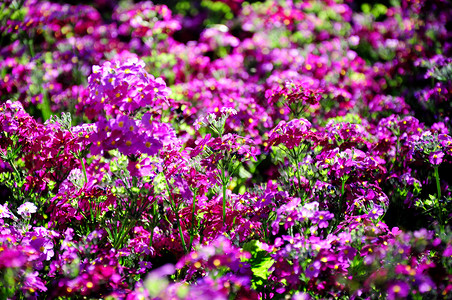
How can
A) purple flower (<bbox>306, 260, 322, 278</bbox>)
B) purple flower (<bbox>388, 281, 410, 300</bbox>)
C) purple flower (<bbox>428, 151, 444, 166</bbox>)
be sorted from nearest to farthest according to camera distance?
purple flower (<bbox>388, 281, 410, 300</bbox>)
purple flower (<bbox>306, 260, 322, 278</bbox>)
purple flower (<bbox>428, 151, 444, 166</bbox>)

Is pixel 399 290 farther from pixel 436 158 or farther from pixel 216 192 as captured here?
pixel 216 192

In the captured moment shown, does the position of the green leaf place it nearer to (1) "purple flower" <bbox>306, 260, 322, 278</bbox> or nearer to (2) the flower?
(1) "purple flower" <bbox>306, 260, 322, 278</bbox>

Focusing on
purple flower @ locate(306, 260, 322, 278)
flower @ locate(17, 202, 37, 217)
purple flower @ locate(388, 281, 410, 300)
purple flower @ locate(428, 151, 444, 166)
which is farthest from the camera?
purple flower @ locate(428, 151, 444, 166)

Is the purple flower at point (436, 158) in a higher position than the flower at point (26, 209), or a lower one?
higher

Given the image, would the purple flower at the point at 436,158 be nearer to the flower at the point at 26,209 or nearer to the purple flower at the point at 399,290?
the purple flower at the point at 399,290

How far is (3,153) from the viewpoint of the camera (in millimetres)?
2641

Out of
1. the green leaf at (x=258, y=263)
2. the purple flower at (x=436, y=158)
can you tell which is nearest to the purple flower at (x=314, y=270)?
the green leaf at (x=258, y=263)

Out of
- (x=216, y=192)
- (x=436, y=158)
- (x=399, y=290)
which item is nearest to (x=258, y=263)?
(x=216, y=192)

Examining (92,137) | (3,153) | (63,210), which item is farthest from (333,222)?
(3,153)

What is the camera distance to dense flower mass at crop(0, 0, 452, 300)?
199 centimetres

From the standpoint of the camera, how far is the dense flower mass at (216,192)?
1.99 metres

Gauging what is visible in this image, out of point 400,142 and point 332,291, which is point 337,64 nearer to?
point 400,142

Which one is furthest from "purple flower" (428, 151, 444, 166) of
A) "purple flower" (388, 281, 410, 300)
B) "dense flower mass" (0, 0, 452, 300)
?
"purple flower" (388, 281, 410, 300)

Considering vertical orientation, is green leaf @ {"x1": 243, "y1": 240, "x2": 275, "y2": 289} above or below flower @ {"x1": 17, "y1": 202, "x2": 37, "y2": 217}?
below
